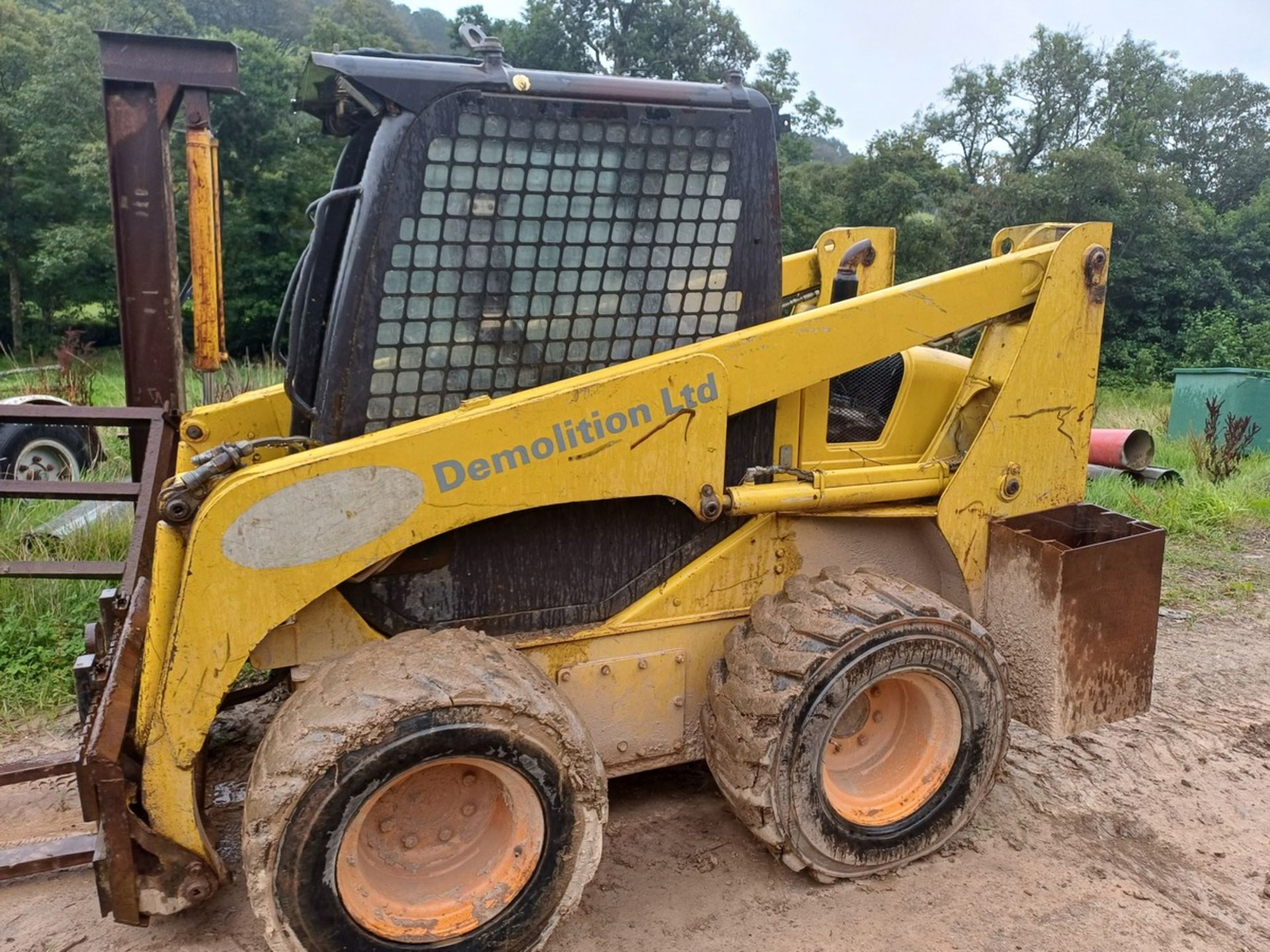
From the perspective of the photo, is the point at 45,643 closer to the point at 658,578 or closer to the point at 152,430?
the point at 152,430

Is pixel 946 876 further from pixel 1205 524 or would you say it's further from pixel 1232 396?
pixel 1232 396

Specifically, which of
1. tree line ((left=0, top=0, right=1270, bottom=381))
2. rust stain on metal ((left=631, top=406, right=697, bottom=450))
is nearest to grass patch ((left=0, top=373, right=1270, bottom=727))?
rust stain on metal ((left=631, top=406, right=697, bottom=450))

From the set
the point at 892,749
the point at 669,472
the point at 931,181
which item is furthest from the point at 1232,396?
the point at 931,181

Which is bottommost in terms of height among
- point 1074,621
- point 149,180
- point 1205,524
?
point 1205,524

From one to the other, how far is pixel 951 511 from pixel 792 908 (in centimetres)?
126

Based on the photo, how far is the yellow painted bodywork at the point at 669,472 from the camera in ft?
7.09

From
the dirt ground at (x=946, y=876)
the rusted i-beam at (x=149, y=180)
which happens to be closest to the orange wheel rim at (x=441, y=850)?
the dirt ground at (x=946, y=876)

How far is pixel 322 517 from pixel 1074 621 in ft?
7.08

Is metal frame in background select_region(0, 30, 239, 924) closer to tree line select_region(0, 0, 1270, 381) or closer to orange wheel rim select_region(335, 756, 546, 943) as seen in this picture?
orange wheel rim select_region(335, 756, 546, 943)

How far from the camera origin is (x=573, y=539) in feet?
8.70

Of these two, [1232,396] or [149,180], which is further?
[1232,396]

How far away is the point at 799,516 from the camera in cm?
289

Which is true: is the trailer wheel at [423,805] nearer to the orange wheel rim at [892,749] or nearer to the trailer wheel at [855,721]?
the trailer wheel at [855,721]

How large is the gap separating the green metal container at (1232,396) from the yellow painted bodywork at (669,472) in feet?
29.0
